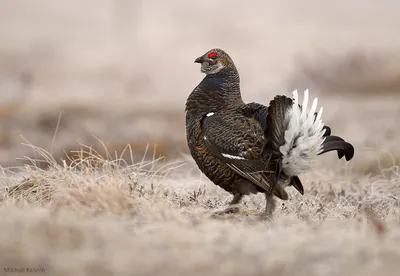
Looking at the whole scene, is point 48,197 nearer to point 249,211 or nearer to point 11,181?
point 11,181

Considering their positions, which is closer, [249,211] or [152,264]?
[152,264]

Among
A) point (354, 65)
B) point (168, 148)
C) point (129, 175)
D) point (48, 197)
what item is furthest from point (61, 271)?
point (354, 65)

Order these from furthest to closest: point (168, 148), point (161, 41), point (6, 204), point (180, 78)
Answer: point (161, 41) < point (180, 78) < point (168, 148) < point (6, 204)

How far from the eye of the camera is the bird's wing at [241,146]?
25.7ft

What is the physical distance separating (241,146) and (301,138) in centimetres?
56

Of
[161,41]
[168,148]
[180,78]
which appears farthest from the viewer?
[161,41]

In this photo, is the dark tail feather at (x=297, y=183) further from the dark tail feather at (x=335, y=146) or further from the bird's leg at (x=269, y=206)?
the dark tail feather at (x=335, y=146)

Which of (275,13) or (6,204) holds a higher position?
(275,13)

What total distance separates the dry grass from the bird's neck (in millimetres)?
960

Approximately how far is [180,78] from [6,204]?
1471 centimetres

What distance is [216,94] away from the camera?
836 cm

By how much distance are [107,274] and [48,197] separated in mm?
3069

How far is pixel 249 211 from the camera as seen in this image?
8.43m

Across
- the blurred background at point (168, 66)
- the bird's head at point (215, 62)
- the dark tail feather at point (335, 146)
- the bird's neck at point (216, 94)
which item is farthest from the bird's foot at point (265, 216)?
the blurred background at point (168, 66)
